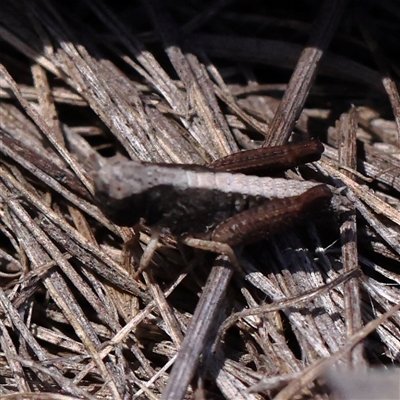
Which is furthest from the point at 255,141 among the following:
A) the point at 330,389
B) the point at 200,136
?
the point at 330,389

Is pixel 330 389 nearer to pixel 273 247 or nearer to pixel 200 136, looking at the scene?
pixel 273 247

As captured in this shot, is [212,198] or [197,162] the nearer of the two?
[212,198]

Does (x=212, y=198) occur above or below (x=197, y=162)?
below

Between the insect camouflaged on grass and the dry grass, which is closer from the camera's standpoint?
the dry grass

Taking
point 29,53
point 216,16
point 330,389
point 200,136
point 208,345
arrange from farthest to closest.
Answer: point 216,16 → point 29,53 → point 200,136 → point 208,345 → point 330,389

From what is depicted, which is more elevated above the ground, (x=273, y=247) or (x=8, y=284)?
(x=273, y=247)
